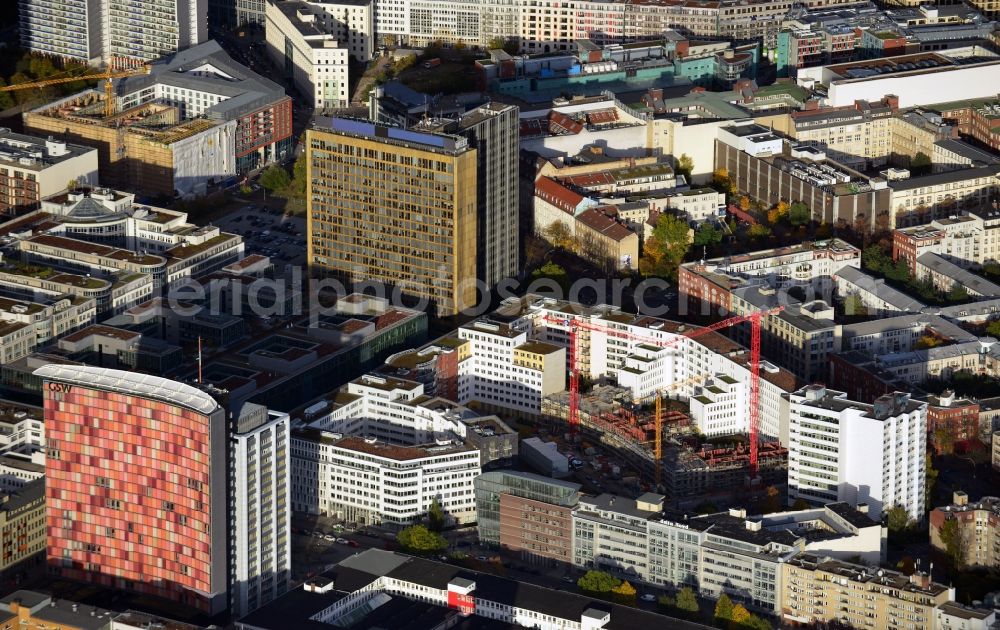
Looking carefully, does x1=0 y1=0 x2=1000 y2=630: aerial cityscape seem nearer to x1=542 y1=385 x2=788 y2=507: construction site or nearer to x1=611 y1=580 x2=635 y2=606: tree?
x1=542 y1=385 x2=788 y2=507: construction site

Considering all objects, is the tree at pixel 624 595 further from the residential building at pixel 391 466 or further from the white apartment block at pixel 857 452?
the white apartment block at pixel 857 452

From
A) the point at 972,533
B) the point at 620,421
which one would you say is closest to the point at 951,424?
the point at 972,533

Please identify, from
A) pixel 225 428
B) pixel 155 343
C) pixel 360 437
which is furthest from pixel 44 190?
pixel 225 428

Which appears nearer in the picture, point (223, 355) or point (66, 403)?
point (66, 403)

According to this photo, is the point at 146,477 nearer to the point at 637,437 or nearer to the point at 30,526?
the point at 30,526

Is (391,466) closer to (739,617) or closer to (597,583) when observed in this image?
(597,583)

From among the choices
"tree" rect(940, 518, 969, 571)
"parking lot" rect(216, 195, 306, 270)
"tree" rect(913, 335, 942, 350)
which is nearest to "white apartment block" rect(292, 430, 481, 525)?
"tree" rect(940, 518, 969, 571)
